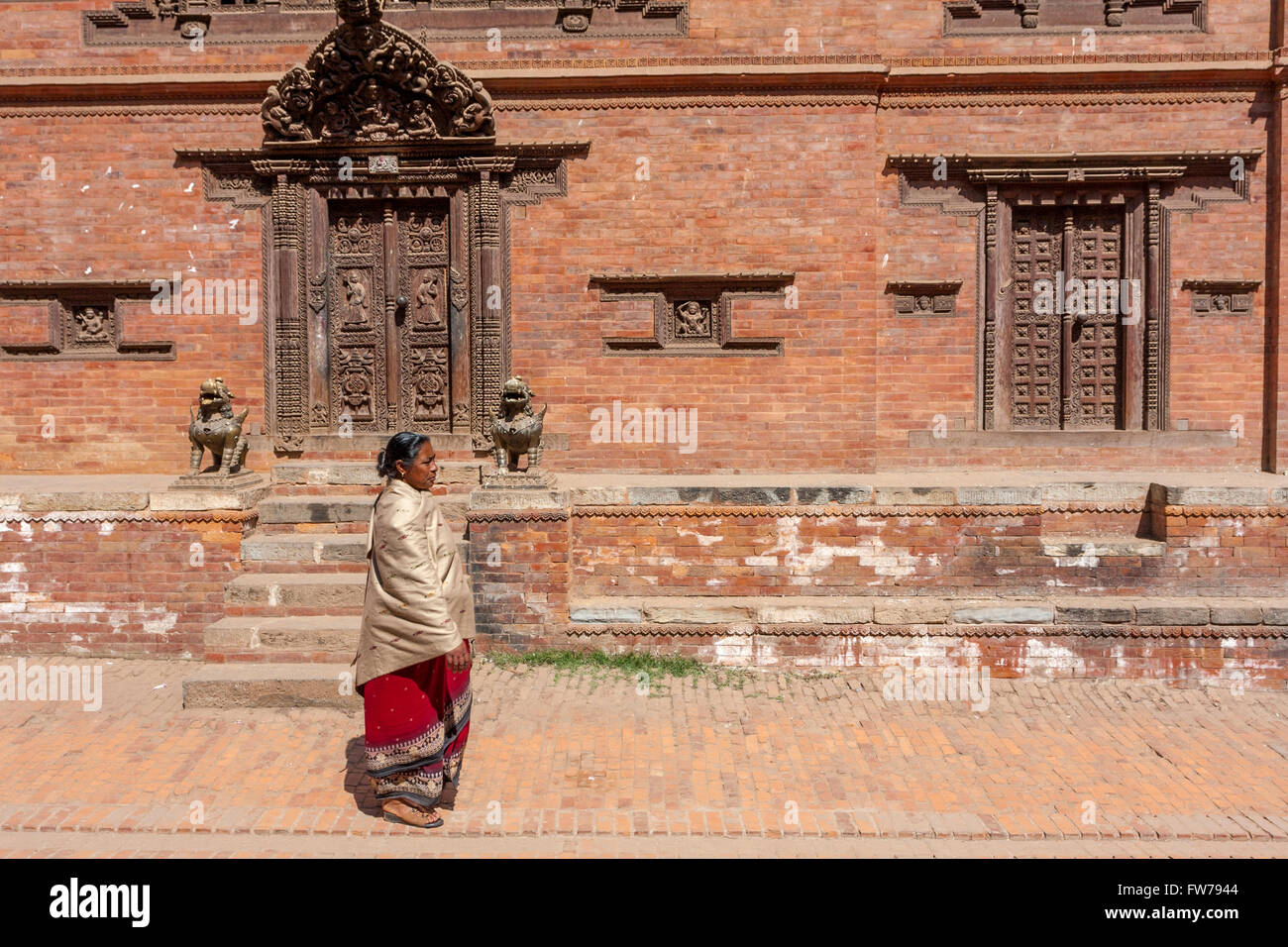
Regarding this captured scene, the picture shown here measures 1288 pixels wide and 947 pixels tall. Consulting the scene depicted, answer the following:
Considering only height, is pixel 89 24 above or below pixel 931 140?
above

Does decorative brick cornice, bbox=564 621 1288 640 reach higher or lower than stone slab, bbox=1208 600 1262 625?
lower

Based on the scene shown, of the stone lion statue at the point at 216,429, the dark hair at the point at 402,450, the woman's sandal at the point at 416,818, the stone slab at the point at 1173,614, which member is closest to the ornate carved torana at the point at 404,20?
the stone lion statue at the point at 216,429

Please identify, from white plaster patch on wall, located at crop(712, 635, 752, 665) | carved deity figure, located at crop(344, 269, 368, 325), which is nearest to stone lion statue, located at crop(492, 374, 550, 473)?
white plaster patch on wall, located at crop(712, 635, 752, 665)

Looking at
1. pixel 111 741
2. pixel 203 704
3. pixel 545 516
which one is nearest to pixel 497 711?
pixel 545 516

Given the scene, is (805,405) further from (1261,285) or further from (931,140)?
(1261,285)

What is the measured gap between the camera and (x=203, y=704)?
6316mm

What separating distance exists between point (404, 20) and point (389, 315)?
3.07m

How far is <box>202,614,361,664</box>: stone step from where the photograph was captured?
21.7ft

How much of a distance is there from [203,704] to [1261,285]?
35.4 feet

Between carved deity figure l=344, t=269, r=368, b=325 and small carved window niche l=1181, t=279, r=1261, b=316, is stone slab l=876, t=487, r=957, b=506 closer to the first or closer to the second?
small carved window niche l=1181, t=279, r=1261, b=316

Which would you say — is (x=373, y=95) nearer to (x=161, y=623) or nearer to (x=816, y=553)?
(x=161, y=623)

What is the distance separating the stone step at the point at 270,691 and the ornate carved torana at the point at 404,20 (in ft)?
21.8

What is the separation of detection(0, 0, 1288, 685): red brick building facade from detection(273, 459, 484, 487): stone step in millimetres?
90

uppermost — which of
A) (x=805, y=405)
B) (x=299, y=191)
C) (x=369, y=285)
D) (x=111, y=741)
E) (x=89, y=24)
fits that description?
(x=89, y=24)
